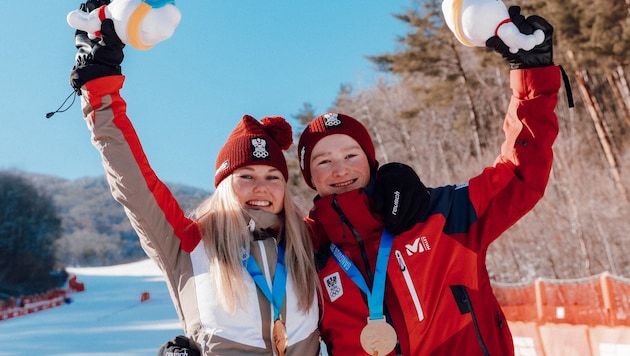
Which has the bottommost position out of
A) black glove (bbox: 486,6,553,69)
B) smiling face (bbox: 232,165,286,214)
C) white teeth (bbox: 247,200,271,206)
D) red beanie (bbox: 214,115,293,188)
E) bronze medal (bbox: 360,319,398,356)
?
bronze medal (bbox: 360,319,398,356)

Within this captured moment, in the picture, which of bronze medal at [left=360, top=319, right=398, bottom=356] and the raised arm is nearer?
the raised arm

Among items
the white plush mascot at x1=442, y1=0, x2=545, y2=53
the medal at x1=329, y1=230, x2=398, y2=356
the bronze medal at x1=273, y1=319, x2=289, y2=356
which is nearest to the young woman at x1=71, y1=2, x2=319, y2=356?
the bronze medal at x1=273, y1=319, x2=289, y2=356

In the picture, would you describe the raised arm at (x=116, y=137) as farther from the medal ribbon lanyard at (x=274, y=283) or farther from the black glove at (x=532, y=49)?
the black glove at (x=532, y=49)

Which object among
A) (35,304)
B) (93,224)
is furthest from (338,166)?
(93,224)

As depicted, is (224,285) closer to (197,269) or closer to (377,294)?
(197,269)

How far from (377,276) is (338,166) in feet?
2.28

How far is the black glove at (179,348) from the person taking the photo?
7.95 feet

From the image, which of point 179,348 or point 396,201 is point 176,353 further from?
point 396,201

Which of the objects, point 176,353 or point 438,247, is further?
point 438,247

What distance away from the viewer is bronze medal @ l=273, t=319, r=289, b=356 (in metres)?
2.45

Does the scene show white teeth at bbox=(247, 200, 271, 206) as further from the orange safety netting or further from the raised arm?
the orange safety netting

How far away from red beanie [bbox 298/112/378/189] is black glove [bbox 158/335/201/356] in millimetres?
1234

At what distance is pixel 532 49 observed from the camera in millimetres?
2646

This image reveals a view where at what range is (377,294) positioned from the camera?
8.50 ft
